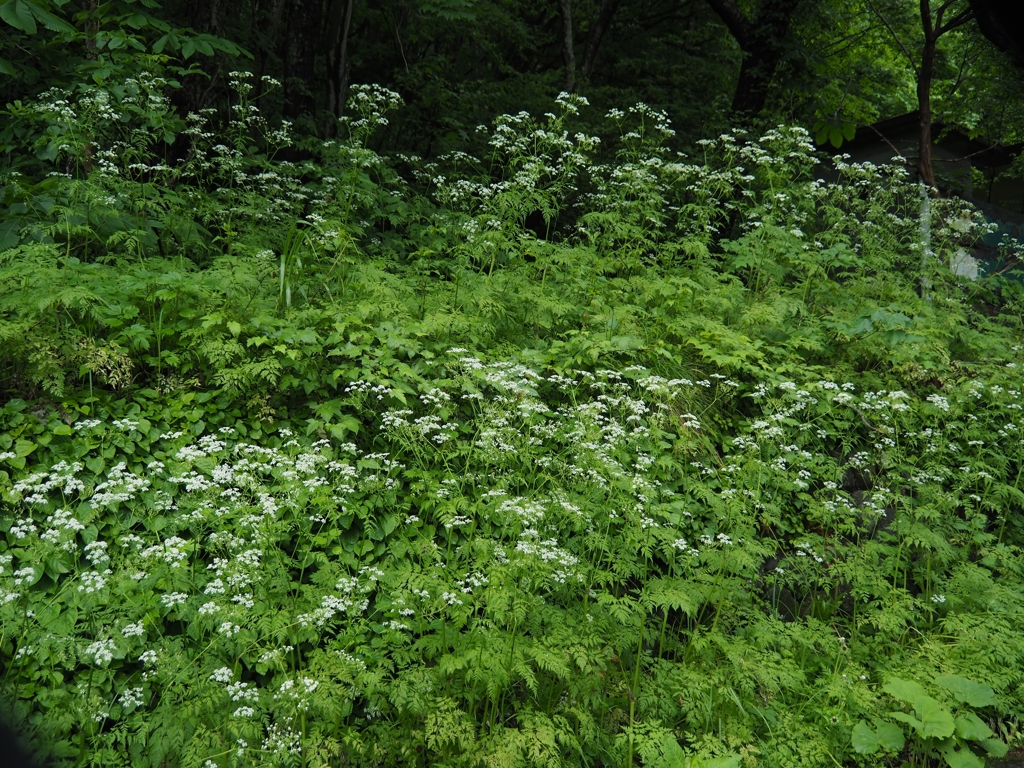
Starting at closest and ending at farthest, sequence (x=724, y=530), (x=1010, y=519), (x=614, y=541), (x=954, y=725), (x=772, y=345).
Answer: (x=954, y=725), (x=614, y=541), (x=724, y=530), (x=1010, y=519), (x=772, y=345)

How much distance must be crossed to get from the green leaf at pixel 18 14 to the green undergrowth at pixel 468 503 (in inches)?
47.5

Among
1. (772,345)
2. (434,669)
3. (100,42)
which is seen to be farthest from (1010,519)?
(100,42)

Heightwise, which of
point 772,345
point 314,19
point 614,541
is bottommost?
point 614,541

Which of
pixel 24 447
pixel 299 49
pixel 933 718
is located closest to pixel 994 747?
pixel 933 718

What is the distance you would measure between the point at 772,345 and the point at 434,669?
445 cm

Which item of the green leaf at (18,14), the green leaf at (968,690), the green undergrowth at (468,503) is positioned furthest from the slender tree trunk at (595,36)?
the green leaf at (968,690)

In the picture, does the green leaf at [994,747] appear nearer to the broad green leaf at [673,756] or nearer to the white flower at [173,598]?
the broad green leaf at [673,756]

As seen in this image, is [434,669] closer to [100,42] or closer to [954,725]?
[954,725]

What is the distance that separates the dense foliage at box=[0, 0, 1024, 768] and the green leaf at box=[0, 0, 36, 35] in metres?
0.02

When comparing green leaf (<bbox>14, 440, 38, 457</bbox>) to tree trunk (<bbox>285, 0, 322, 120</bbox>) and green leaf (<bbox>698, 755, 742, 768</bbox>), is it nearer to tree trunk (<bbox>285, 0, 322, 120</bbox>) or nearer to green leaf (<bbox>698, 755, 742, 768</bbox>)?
green leaf (<bbox>698, 755, 742, 768</bbox>)

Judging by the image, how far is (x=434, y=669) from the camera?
127 inches

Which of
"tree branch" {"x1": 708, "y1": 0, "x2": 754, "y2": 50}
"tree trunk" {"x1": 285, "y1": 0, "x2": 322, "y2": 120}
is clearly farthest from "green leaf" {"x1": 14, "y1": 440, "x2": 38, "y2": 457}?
"tree branch" {"x1": 708, "y1": 0, "x2": 754, "y2": 50}

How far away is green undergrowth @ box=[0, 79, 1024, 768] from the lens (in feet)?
10.4

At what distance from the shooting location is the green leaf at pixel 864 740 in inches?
136
